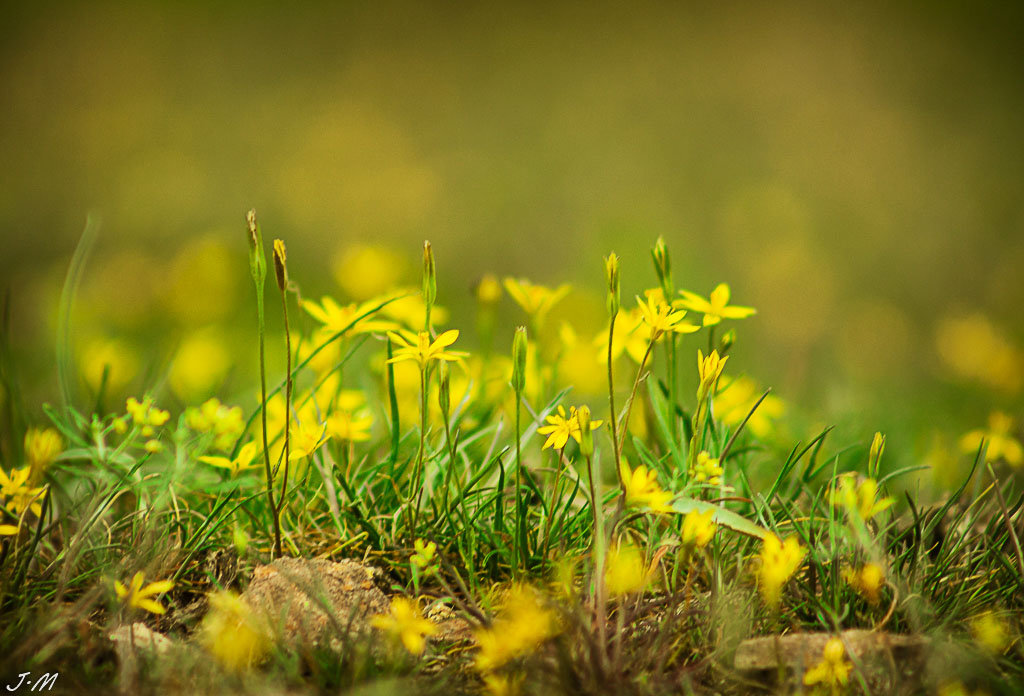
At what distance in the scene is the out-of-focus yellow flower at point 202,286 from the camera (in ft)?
11.4

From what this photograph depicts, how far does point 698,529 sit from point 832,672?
26cm

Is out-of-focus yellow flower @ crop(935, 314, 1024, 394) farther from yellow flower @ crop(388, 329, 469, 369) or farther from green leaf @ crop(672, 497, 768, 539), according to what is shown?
yellow flower @ crop(388, 329, 469, 369)

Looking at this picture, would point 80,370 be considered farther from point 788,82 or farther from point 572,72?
point 788,82

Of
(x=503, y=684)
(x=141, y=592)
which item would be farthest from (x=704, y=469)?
(x=141, y=592)

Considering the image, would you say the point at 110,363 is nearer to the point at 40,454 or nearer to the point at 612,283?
the point at 40,454

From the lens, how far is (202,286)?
358 cm

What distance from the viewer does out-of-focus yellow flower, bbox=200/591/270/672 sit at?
994 mm

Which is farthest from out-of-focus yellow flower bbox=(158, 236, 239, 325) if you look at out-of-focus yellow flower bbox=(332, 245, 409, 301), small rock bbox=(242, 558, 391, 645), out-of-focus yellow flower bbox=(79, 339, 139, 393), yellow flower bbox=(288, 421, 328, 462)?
small rock bbox=(242, 558, 391, 645)

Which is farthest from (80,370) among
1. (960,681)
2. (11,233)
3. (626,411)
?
(11,233)

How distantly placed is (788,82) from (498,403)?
21.8ft

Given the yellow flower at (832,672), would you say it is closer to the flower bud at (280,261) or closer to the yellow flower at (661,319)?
the yellow flower at (661,319)

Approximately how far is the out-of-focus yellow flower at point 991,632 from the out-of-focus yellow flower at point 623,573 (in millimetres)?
515

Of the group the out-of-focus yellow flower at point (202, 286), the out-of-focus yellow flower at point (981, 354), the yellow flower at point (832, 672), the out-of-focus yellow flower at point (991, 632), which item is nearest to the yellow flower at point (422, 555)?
the yellow flower at point (832, 672)

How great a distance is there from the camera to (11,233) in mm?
4762
